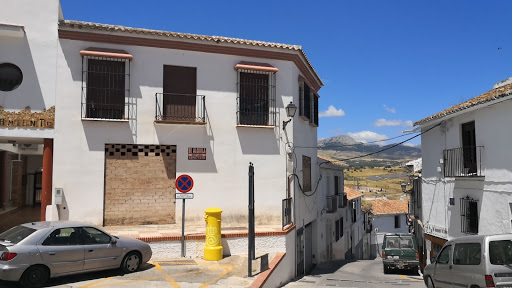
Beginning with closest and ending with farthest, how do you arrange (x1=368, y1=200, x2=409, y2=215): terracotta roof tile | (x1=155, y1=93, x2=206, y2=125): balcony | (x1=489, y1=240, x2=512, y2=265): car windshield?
1. (x1=489, y1=240, x2=512, y2=265): car windshield
2. (x1=155, y1=93, x2=206, y2=125): balcony
3. (x1=368, y1=200, x2=409, y2=215): terracotta roof tile

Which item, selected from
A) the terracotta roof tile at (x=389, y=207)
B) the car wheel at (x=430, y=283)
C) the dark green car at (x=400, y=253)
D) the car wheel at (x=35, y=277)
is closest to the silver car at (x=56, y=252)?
the car wheel at (x=35, y=277)

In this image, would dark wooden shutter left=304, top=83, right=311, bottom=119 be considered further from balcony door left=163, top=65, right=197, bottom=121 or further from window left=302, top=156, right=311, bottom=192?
balcony door left=163, top=65, right=197, bottom=121

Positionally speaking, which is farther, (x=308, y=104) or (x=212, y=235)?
(x=308, y=104)

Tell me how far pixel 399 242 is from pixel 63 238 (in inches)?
636

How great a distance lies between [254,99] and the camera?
14555mm

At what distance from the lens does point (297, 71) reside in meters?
→ 15.7

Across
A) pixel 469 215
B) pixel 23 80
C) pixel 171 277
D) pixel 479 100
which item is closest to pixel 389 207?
pixel 469 215

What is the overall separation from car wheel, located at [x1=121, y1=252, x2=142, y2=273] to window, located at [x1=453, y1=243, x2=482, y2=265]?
25.0 feet

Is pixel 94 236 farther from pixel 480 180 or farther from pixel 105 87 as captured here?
pixel 480 180

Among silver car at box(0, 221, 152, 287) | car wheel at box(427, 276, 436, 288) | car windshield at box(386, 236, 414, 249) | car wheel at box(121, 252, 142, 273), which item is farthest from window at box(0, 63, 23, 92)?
car windshield at box(386, 236, 414, 249)

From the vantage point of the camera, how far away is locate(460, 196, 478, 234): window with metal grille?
14919 mm

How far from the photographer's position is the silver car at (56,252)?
791cm

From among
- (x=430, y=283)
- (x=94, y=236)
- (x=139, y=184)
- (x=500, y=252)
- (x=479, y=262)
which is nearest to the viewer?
(x=500, y=252)

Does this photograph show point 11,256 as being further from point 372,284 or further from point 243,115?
point 372,284
